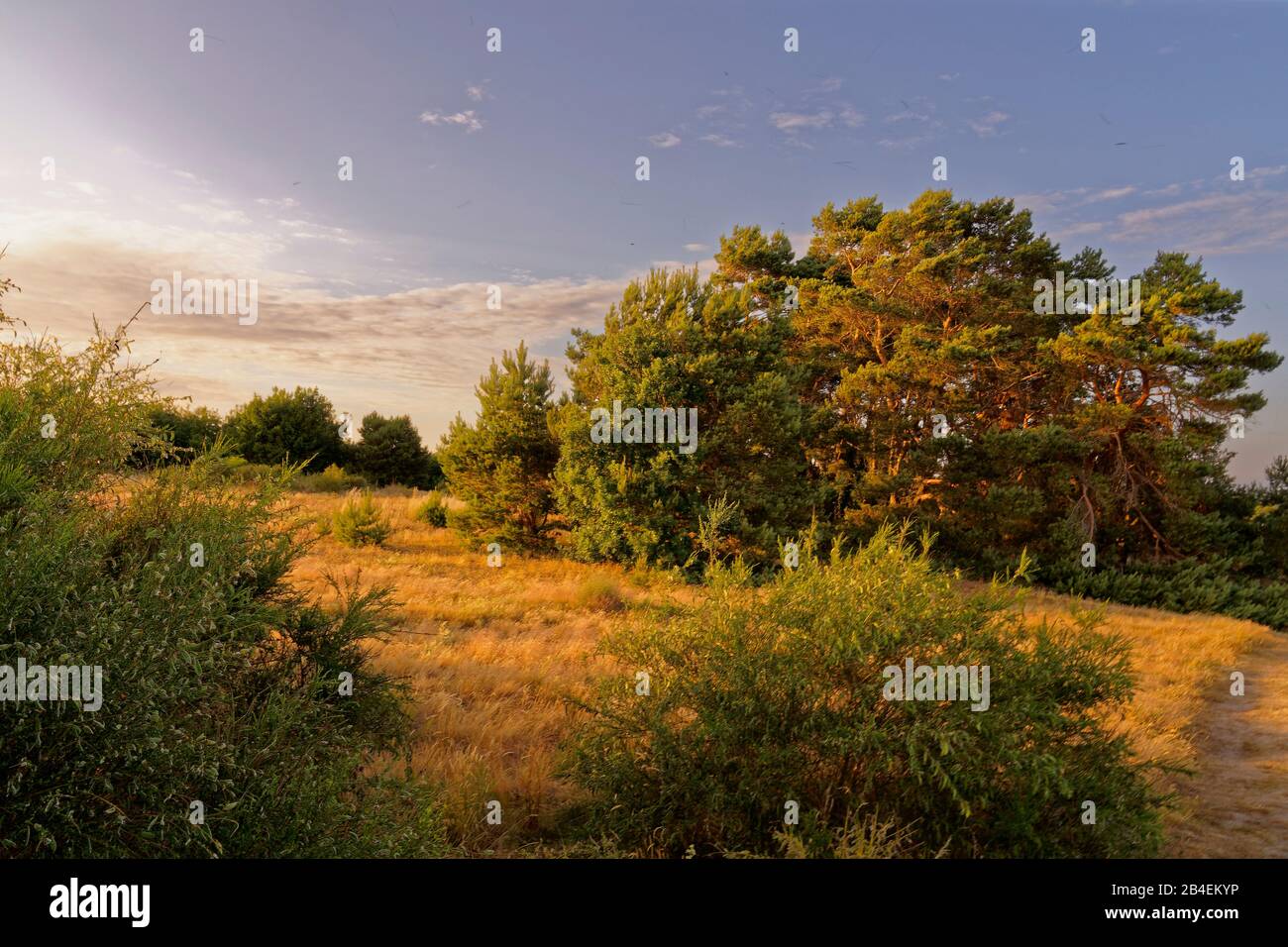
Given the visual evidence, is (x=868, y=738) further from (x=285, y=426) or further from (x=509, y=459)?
(x=285, y=426)

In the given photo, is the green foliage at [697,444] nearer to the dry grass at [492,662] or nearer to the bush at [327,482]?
the dry grass at [492,662]

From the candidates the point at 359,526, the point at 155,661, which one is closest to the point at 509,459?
the point at 359,526

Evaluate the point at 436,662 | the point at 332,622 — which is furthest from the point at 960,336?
the point at 332,622

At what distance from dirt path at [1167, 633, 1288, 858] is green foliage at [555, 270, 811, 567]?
9.53 metres

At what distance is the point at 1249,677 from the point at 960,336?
12.1 meters

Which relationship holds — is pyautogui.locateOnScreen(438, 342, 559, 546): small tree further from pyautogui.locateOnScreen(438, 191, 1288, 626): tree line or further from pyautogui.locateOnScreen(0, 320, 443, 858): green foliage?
pyautogui.locateOnScreen(0, 320, 443, 858): green foliage

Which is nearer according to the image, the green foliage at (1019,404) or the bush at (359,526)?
the bush at (359,526)

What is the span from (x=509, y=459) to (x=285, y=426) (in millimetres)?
21075

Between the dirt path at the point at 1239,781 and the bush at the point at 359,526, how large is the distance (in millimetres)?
19487

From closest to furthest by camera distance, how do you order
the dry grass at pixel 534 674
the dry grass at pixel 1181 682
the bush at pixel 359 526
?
the dry grass at pixel 534 674, the dry grass at pixel 1181 682, the bush at pixel 359 526

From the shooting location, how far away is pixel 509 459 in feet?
76.4

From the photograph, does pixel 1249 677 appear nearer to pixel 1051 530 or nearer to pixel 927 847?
pixel 1051 530

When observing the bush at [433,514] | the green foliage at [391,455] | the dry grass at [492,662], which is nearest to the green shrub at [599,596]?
the dry grass at [492,662]

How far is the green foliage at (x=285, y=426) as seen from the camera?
123 ft
